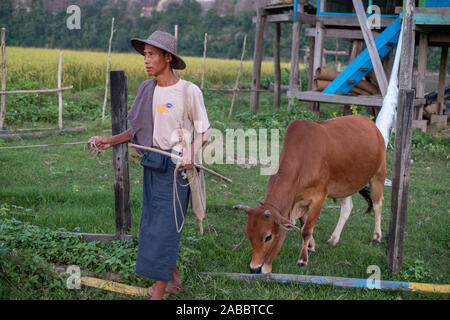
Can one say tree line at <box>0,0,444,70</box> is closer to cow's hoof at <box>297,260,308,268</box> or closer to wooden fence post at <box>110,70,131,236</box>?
wooden fence post at <box>110,70,131,236</box>

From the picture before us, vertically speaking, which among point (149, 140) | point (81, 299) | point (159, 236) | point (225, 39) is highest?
point (225, 39)

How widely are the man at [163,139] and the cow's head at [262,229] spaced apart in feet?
2.05

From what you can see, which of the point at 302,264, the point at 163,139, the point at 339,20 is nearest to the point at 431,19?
the point at 339,20

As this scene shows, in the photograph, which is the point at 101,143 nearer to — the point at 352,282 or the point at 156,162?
the point at 156,162

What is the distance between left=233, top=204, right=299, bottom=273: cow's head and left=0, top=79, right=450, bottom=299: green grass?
18 cm

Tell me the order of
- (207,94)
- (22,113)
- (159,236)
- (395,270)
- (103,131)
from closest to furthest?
(159,236) < (395,270) < (103,131) < (22,113) < (207,94)

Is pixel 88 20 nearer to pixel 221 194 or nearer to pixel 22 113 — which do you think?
pixel 22 113

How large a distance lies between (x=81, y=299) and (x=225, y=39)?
36.7 m

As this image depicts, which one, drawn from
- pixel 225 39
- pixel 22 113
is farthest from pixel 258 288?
pixel 225 39

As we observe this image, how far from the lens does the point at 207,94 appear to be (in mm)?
15297

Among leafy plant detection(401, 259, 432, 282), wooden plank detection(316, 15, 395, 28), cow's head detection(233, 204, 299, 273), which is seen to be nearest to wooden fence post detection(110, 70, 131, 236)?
cow's head detection(233, 204, 299, 273)

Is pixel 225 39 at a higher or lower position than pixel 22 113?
higher

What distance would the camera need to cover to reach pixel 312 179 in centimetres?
457

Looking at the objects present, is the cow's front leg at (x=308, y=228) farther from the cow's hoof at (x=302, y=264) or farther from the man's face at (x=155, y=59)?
A: the man's face at (x=155, y=59)
